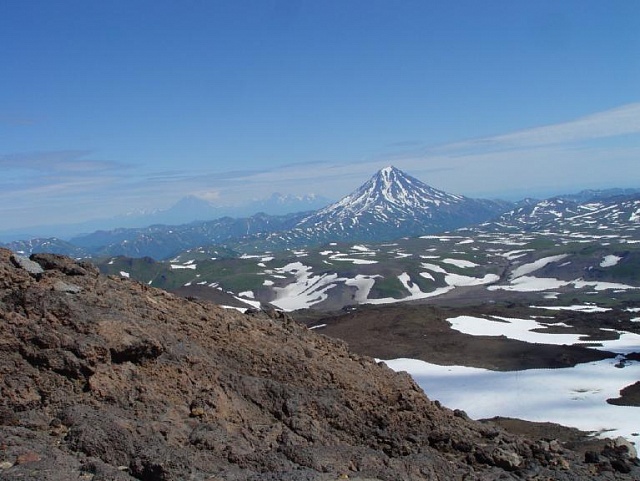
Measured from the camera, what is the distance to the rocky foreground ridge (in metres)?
12.1

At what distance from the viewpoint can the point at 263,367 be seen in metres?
17.8

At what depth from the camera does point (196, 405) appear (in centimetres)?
1485

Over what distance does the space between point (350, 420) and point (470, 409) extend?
25.0m

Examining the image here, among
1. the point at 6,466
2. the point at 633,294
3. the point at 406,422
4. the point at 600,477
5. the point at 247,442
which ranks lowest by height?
the point at 633,294

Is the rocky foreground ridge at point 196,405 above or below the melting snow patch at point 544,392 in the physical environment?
above

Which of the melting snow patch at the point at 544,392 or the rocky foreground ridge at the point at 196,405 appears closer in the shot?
the rocky foreground ridge at the point at 196,405

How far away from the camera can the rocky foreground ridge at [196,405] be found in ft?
39.6

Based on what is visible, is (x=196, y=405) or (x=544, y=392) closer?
(x=196, y=405)

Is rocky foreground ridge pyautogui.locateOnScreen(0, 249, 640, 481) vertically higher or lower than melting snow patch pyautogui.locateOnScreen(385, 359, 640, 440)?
higher

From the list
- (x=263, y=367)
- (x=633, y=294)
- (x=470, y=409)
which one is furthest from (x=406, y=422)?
(x=633, y=294)

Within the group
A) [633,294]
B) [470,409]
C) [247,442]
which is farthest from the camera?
[633,294]

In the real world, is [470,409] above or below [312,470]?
below

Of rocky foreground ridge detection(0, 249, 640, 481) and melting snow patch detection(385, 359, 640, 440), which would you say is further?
melting snow patch detection(385, 359, 640, 440)

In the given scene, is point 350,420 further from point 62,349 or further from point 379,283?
point 379,283
